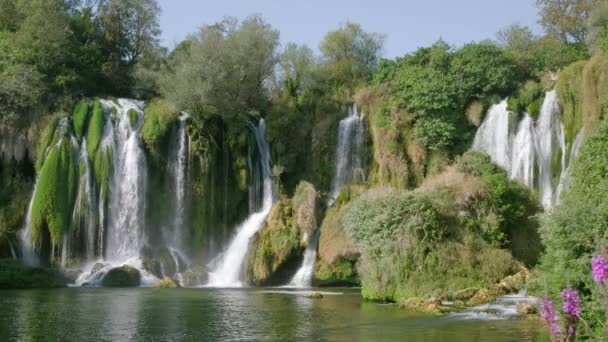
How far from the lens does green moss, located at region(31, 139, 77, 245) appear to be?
43.4 m

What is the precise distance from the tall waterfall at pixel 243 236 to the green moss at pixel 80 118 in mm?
10378

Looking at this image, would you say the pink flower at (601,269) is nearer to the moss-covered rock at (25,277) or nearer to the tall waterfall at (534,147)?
the tall waterfall at (534,147)

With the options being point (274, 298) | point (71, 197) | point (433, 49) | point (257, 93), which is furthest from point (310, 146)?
point (274, 298)

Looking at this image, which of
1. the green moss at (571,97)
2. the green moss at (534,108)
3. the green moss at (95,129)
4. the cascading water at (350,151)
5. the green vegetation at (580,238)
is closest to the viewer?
the green vegetation at (580,238)

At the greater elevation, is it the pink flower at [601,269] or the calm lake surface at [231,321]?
the pink flower at [601,269]

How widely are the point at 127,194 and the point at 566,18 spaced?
3548 centimetres

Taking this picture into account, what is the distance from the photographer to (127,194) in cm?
4591

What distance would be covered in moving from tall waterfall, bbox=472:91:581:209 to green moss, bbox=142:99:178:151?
18.3 metres

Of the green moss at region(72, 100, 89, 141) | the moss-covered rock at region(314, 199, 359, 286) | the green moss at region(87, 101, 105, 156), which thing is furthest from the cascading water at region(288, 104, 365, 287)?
the green moss at region(72, 100, 89, 141)

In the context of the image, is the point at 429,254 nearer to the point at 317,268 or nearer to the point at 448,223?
the point at 448,223

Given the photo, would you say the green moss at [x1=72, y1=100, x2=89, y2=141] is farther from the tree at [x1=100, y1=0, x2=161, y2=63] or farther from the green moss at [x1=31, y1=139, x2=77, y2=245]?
the tree at [x1=100, y1=0, x2=161, y2=63]

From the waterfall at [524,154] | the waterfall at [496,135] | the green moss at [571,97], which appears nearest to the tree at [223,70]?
the waterfall at [496,135]

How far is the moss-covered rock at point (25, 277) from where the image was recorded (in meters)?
39.2

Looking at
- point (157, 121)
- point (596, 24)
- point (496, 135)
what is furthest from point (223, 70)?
point (596, 24)
